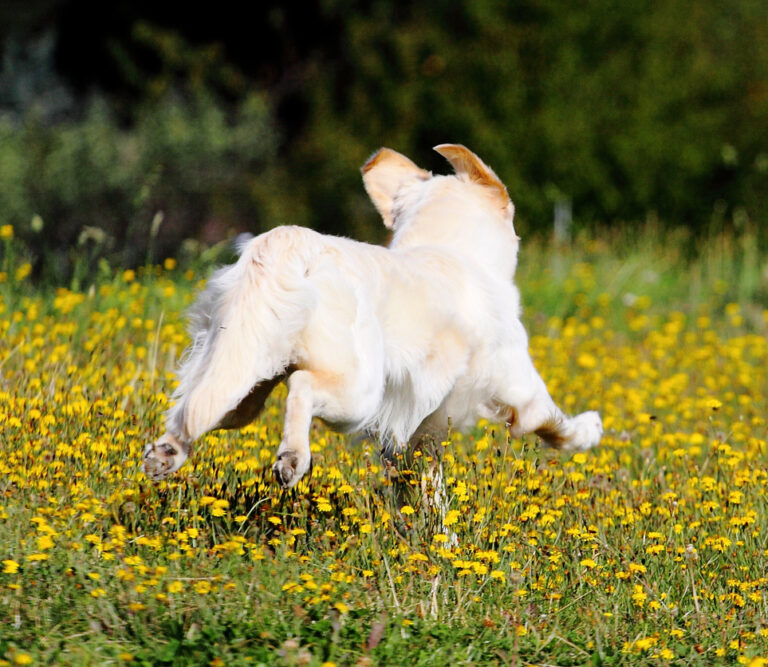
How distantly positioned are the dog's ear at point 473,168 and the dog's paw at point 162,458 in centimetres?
180

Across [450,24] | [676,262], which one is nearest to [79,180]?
[450,24]

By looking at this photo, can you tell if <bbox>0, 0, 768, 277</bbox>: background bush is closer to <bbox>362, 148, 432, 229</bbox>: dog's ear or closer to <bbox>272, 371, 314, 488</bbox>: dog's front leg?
<bbox>362, 148, 432, 229</bbox>: dog's ear

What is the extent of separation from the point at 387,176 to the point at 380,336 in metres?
1.49

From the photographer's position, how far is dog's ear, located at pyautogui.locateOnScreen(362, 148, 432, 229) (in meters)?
4.98

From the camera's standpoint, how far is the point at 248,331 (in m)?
3.43

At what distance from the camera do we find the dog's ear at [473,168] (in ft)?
15.4

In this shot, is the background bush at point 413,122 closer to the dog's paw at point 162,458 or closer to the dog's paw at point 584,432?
the dog's paw at point 584,432

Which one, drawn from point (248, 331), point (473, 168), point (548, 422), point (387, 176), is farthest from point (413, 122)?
point (248, 331)

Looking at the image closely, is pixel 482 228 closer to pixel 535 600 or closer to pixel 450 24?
pixel 535 600

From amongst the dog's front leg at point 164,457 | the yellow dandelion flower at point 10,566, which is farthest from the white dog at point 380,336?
the yellow dandelion flower at point 10,566

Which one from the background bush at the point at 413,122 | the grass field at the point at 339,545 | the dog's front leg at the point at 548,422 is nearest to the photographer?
the grass field at the point at 339,545

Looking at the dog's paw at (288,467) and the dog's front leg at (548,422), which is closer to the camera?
the dog's paw at (288,467)

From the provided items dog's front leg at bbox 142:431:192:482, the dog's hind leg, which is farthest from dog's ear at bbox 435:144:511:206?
dog's front leg at bbox 142:431:192:482

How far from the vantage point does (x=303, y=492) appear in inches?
168
